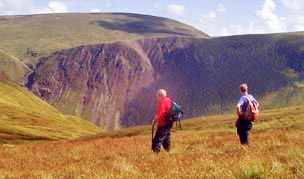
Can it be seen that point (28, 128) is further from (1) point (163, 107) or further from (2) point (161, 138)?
(1) point (163, 107)

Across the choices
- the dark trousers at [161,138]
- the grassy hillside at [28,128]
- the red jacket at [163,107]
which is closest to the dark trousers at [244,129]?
the dark trousers at [161,138]

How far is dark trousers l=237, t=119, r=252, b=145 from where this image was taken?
1805cm

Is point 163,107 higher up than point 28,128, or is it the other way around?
point 28,128

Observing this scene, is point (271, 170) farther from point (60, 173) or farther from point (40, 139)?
point (40, 139)

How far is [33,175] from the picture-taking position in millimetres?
10906

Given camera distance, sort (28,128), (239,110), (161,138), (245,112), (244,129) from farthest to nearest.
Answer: (28,128), (244,129), (245,112), (239,110), (161,138)

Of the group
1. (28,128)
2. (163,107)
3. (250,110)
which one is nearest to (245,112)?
(250,110)

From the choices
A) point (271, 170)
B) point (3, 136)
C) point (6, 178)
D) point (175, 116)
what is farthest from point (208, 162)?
point (3, 136)

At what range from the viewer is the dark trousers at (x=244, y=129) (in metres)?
18.0

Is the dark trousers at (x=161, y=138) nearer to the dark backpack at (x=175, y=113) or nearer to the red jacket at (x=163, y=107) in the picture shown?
the red jacket at (x=163, y=107)

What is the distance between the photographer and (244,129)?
1828cm

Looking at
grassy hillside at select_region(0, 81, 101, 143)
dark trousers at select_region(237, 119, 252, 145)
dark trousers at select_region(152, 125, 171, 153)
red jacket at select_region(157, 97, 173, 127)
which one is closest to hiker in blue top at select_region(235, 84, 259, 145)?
dark trousers at select_region(237, 119, 252, 145)

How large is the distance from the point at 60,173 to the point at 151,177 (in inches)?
122

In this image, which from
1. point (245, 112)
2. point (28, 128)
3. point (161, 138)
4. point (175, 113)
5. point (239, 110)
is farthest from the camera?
point (28, 128)
